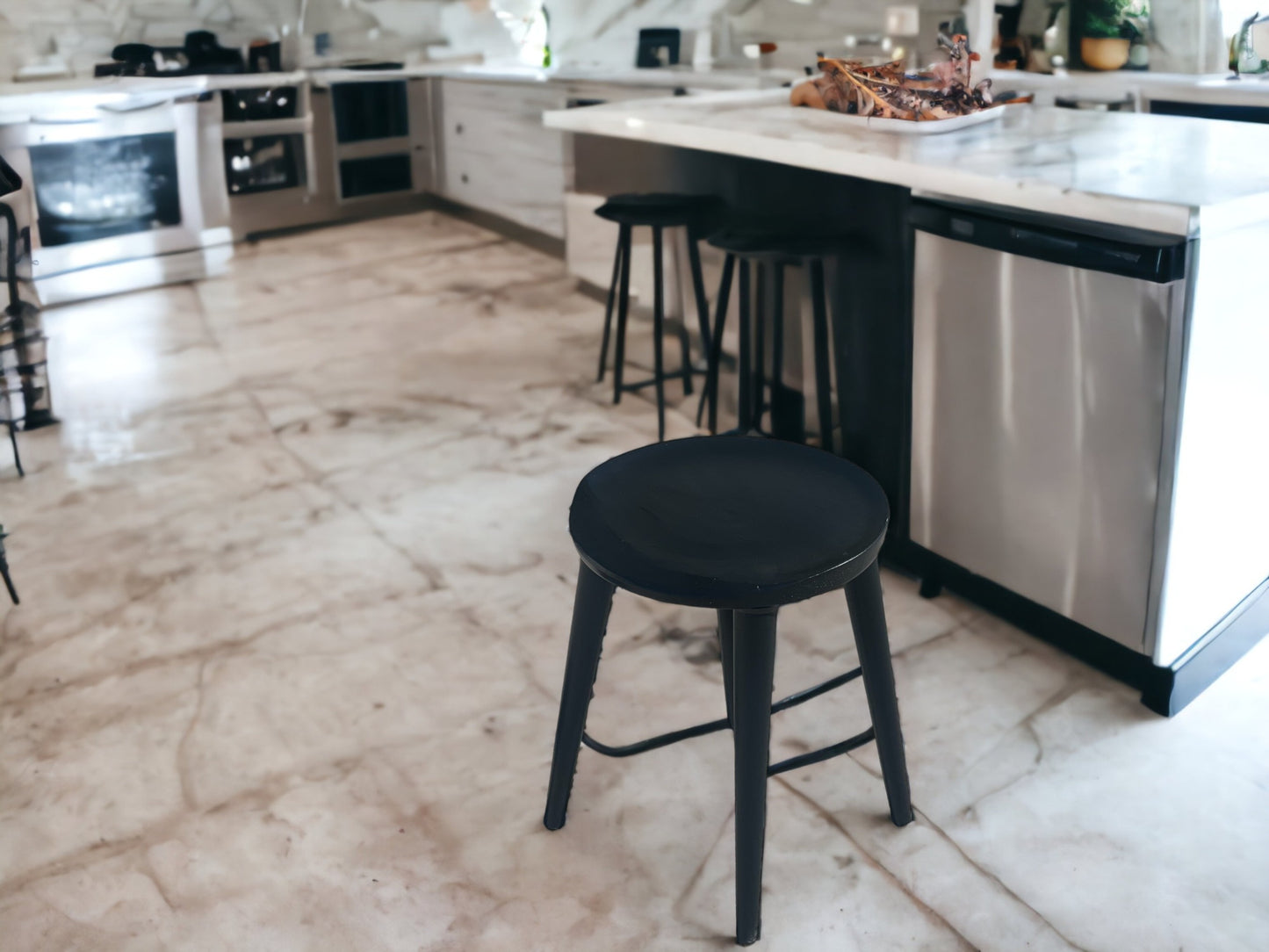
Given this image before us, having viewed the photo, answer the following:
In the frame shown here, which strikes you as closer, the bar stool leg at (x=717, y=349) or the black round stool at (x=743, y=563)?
the black round stool at (x=743, y=563)

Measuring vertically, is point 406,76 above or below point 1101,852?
above

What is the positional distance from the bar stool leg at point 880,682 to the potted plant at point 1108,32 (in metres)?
3.22

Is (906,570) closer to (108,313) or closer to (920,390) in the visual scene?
(920,390)

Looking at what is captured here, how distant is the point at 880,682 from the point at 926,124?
1.38m

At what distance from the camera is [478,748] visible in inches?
77.7

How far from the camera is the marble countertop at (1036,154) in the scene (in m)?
1.67

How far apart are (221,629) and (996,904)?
162 cm

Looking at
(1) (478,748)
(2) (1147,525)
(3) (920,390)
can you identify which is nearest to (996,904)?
(2) (1147,525)

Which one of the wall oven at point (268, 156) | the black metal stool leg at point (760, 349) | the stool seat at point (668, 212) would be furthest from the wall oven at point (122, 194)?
the black metal stool leg at point (760, 349)

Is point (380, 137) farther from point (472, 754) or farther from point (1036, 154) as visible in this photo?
point (472, 754)

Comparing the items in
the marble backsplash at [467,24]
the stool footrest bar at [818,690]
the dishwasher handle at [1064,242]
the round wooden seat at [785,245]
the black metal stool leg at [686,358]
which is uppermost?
the marble backsplash at [467,24]

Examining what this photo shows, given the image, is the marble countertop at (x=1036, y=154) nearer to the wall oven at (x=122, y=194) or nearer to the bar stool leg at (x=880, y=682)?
the bar stool leg at (x=880, y=682)

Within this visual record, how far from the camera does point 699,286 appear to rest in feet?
10.4

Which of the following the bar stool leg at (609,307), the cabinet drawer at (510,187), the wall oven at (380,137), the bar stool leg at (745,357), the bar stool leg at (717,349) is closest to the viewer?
the bar stool leg at (745,357)
